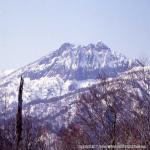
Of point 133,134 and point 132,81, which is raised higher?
point 132,81

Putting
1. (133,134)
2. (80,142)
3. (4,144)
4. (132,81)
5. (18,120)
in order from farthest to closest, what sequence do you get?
(4,144) → (80,142) → (133,134) → (132,81) → (18,120)

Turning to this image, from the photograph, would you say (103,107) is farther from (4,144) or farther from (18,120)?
(4,144)

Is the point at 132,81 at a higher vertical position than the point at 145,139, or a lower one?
higher

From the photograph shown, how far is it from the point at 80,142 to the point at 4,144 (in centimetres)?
2033

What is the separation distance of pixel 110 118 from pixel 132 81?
9.47 m

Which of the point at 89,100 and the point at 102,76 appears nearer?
the point at 102,76

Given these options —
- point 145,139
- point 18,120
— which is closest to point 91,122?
point 145,139

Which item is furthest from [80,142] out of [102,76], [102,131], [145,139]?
→ [145,139]

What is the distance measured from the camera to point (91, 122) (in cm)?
5078

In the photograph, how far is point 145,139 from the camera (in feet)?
133

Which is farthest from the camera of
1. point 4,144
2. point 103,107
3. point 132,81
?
point 4,144

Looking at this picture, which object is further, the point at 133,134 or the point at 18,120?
the point at 133,134

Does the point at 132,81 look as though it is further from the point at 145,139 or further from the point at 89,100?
the point at 89,100

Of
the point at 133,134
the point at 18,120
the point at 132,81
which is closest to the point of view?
the point at 18,120
